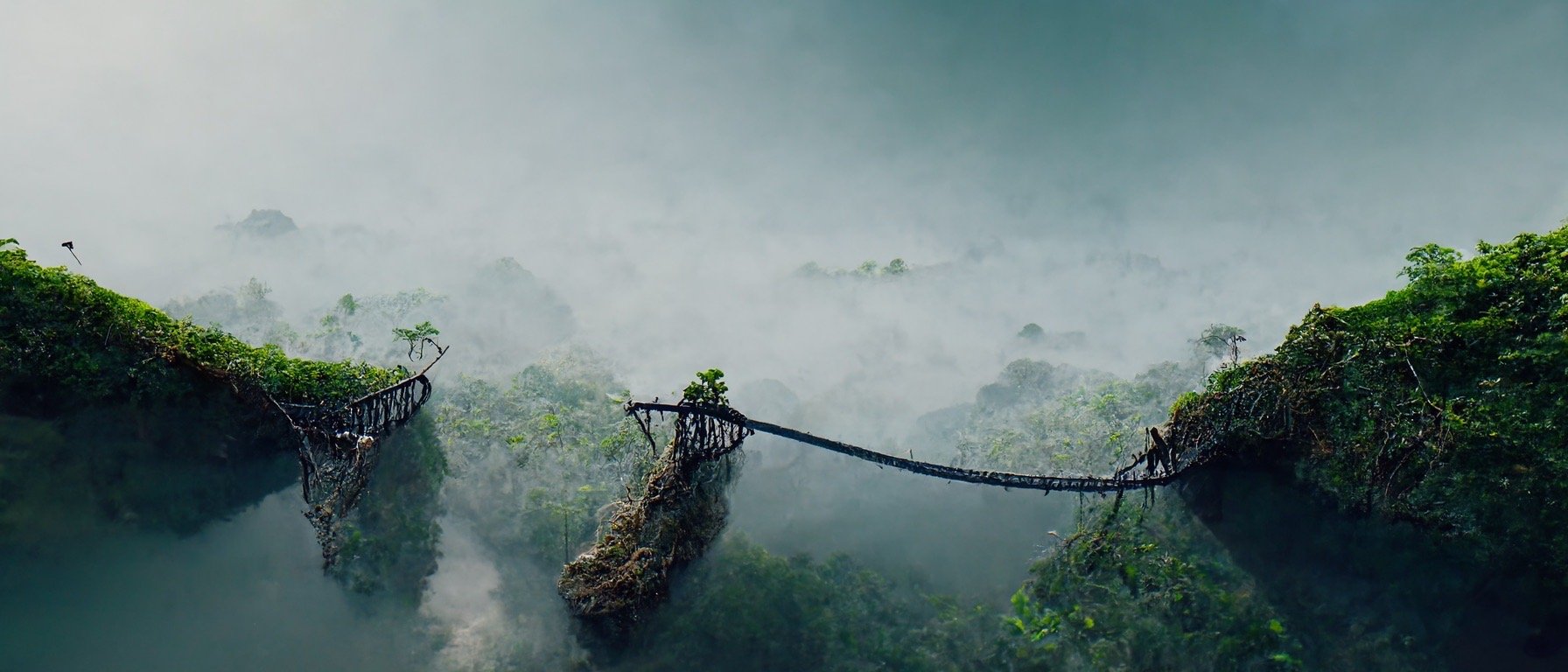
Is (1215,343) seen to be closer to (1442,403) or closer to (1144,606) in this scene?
(1442,403)

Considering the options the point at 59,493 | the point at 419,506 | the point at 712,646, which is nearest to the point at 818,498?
the point at 712,646

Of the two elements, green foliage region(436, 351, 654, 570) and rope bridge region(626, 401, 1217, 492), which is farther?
green foliage region(436, 351, 654, 570)

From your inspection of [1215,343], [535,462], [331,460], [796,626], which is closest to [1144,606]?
[796,626]

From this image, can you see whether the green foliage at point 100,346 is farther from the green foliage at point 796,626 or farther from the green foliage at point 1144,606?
the green foliage at point 1144,606

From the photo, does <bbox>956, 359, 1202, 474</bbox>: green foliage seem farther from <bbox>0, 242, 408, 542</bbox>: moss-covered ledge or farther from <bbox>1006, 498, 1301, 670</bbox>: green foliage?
<bbox>0, 242, 408, 542</bbox>: moss-covered ledge

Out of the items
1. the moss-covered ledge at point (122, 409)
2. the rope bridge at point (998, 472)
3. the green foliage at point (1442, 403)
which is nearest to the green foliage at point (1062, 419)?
the rope bridge at point (998, 472)

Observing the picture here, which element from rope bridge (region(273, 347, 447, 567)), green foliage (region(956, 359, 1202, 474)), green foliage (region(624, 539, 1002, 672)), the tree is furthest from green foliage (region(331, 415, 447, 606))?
the tree

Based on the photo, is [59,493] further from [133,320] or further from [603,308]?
[603,308]
